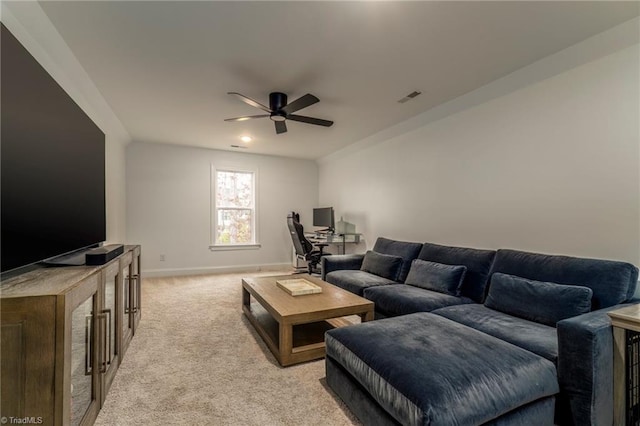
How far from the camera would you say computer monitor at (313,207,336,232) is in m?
5.86

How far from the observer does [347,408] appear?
5.59 ft

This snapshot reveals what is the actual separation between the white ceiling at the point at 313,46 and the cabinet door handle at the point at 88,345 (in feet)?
6.24

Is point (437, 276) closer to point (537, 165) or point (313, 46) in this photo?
point (537, 165)

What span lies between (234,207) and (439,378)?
5307 millimetres

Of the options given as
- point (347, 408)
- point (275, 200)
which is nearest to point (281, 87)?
point (347, 408)

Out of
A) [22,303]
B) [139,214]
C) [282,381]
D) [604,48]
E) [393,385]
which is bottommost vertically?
[282,381]

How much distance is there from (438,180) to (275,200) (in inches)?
143

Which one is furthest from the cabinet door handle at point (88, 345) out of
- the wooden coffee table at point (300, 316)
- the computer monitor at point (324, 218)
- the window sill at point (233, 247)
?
the computer monitor at point (324, 218)

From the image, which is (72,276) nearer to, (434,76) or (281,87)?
(281,87)

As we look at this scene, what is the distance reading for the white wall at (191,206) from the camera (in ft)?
17.1

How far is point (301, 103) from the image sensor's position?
2.85 meters

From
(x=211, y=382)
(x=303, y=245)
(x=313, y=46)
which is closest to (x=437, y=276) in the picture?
(x=211, y=382)

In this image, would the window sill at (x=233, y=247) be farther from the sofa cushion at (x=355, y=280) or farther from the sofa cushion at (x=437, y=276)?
the sofa cushion at (x=437, y=276)

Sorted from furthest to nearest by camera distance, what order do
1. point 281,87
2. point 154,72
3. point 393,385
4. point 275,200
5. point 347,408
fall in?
point 275,200
point 281,87
point 154,72
point 347,408
point 393,385
